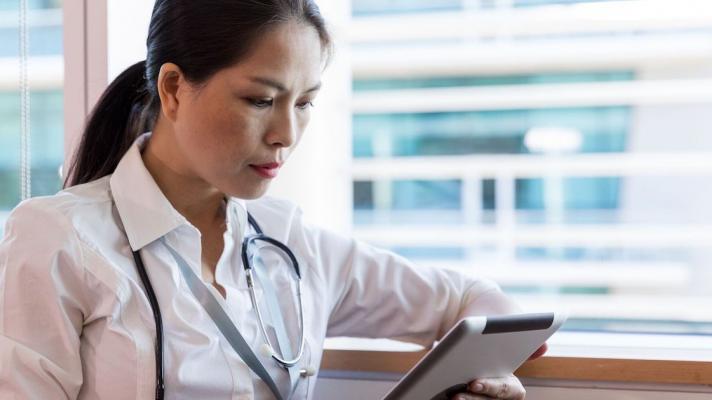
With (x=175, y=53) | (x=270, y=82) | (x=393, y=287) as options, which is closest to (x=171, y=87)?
(x=175, y=53)

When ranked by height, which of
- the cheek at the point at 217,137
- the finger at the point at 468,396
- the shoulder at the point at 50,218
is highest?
the cheek at the point at 217,137

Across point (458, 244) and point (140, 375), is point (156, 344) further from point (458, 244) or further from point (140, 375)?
point (458, 244)

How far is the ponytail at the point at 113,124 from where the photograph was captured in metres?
1.41

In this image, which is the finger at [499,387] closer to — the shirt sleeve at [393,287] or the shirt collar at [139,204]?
the shirt sleeve at [393,287]

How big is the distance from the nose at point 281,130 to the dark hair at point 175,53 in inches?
4.3

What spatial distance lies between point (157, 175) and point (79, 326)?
28 centimetres

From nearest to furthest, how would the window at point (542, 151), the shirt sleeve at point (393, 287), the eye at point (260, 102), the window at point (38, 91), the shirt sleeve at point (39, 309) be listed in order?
1. the shirt sleeve at point (39, 309)
2. the eye at point (260, 102)
3. the shirt sleeve at point (393, 287)
4. the window at point (38, 91)
5. the window at point (542, 151)

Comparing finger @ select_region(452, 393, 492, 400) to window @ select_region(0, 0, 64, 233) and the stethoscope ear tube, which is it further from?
window @ select_region(0, 0, 64, 233)

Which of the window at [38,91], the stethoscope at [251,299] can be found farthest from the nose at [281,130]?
the window at [38,91]

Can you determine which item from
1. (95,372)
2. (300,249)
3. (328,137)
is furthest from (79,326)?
(328,137)

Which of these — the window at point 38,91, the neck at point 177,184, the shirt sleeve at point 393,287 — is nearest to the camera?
the neck at point 177,184

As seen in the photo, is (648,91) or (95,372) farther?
(648,91)

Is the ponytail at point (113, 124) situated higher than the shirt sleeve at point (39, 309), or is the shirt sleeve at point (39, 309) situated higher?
Result: the ponytail at point (113, 124)

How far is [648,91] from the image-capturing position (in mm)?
2158
